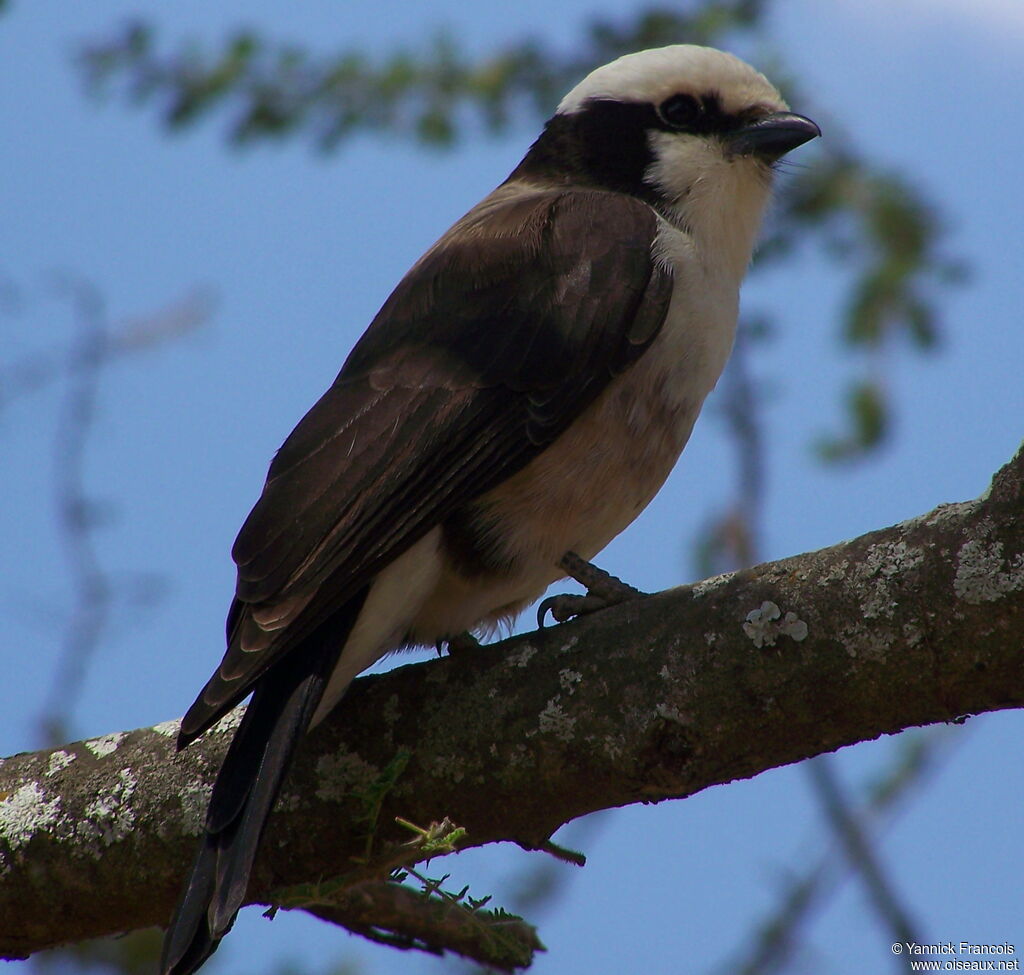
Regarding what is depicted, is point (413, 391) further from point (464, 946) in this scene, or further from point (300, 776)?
point (464, 946)

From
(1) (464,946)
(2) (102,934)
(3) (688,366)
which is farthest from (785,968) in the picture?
(2) (102,934)

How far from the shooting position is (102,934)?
2.99m

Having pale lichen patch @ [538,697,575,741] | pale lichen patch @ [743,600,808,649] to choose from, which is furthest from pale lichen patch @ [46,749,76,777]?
pale lichen patch @ [743,600,808,649]

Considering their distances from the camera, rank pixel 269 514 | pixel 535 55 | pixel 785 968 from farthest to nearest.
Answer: pixel 535 55 < pixel 785 968 < pixel 269 514

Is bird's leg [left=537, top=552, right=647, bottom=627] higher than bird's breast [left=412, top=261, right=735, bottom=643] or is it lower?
lower

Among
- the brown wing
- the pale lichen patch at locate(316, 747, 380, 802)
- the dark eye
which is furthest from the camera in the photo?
the dark eye

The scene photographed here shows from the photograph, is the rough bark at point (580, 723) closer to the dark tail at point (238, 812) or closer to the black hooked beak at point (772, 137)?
the dark tail at point (238, 812)

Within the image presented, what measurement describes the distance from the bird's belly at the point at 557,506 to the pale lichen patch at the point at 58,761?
87 centimetres

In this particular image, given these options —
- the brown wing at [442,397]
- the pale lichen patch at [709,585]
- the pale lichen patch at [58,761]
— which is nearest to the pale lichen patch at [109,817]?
the pale lichen patch at [58,761]

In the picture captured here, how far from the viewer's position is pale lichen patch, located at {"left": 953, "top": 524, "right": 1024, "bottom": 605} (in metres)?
2.35

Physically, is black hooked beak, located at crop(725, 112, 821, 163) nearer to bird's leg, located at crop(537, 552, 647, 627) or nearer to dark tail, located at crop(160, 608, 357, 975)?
bird's leg, located at crop(537, 552, 647, 627)

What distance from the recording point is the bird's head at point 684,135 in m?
4.01

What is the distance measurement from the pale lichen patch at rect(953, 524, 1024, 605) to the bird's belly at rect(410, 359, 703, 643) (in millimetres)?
1189

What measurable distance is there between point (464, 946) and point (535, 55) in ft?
10.9
